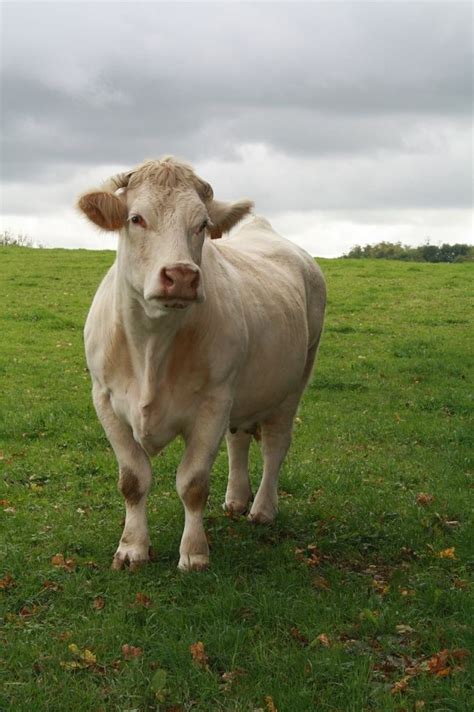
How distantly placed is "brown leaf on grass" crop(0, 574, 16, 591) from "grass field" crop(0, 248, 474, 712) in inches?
0.6

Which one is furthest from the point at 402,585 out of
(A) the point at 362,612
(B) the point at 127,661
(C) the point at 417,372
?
(C) the point at 417,372

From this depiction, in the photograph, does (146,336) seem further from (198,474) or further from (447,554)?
(447,554)

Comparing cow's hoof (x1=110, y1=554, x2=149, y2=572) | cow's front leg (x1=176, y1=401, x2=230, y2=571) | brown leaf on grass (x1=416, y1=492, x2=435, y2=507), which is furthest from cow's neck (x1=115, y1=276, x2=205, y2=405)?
brown leaf on grass (x1=416, y1=492, x2=435, y2=507)

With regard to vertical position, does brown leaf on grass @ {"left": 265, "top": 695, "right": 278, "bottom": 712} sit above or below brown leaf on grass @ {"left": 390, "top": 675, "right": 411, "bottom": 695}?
below

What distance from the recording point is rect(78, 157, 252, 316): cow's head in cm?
602

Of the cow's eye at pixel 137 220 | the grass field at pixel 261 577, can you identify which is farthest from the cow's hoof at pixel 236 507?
the cow's eye at pixel 137 220

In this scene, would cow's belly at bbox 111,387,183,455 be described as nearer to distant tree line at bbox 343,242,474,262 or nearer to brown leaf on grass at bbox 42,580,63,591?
brown leaf on grass at bbox 42,580,63,591

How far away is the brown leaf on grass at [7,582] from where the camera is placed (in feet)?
21.9

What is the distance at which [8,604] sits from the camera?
642 cm

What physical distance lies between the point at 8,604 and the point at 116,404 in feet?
5.30

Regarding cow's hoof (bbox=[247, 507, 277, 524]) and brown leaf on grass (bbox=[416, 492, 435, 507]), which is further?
brown leaf on grass (bbox=[416, 492, 435, 507])

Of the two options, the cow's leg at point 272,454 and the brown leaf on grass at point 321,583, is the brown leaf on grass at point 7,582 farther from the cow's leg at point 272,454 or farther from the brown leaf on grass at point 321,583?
the cow's leg at point 272,454

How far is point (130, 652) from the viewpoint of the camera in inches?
222

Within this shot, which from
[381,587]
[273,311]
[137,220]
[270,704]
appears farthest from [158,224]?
[270,704]
